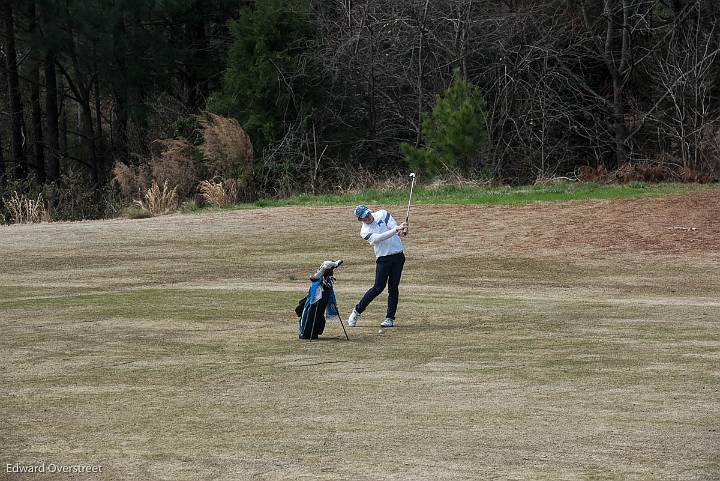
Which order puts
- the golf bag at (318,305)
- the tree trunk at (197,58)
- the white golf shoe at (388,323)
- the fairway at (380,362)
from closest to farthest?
1. the fairway at (380,362)
2. the golf bag at (318,305)
3. the white golf shoe at (388,323)
4. the tree trunk at (197,58)

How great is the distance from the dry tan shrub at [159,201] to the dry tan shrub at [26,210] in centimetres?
299

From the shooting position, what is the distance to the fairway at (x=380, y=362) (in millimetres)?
9484

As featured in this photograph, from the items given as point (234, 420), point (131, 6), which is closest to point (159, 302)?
point (234, 420)

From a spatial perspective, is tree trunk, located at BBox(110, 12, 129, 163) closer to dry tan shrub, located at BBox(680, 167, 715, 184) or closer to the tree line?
the tree line

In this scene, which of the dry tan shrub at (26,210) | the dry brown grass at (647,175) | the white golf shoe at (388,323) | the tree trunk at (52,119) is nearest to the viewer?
the white golf shoe at (388,323)

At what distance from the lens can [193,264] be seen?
26609 mm

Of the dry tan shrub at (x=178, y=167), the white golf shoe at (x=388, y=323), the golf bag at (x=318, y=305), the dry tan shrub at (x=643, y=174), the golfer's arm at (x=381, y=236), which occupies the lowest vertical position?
the white golf shoe at (x=388, y=323)

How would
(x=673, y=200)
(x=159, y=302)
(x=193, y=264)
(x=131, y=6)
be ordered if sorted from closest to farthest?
(x=159, y=302) → (x=193, y=264) → (x=673, y=200) → (x=131, y=6)

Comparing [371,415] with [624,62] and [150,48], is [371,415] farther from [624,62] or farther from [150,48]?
[150,48]

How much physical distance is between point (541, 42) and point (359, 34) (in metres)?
6.15

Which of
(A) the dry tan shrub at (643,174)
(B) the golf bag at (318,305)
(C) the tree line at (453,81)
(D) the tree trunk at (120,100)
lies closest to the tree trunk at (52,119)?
(D) the tree trunk at (120,100)

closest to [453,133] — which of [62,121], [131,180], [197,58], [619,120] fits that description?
[619,120]

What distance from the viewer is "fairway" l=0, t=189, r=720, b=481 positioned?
9484mm

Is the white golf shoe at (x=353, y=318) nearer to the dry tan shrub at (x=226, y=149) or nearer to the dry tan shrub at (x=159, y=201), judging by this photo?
the dry tan shrub at (x=159, y=201)
